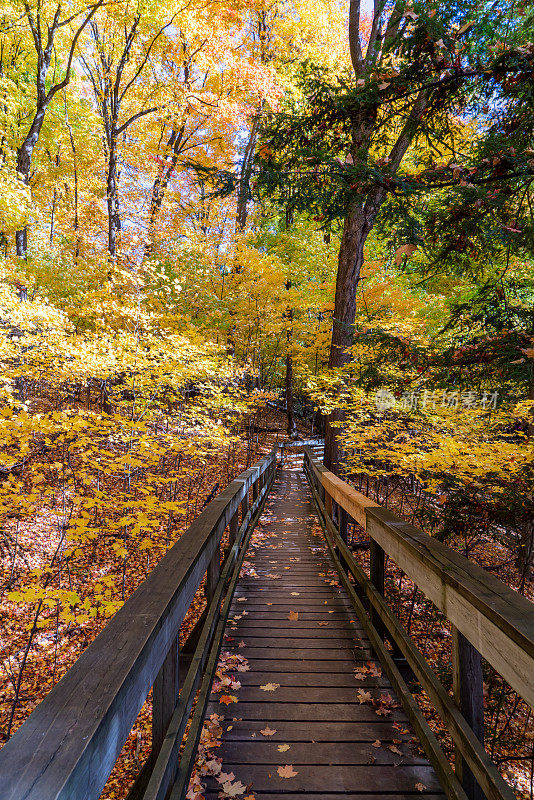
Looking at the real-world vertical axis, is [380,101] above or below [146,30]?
below

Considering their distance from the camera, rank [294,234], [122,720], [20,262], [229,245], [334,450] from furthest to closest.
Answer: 1. [294,234]
2. [229,245]
3. [20,262]
4. [334,450]
5. [122,720]

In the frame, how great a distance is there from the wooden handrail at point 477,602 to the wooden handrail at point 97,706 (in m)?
1.28

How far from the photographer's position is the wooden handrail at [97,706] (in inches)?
32.7

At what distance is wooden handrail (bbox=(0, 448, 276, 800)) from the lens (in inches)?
32.7

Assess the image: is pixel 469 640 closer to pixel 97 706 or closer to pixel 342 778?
pixel 342 778

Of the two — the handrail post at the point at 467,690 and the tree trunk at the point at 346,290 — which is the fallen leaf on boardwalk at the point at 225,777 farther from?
the tree trunk at the point at 346,290

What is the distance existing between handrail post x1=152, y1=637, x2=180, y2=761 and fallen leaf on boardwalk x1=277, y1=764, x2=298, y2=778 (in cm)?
71

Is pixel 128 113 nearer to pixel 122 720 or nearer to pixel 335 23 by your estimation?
pixel 335 23

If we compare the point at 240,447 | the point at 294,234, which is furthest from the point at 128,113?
the point at 240,447

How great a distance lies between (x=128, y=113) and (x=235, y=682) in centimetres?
2075

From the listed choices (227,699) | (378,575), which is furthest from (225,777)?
(378,575)

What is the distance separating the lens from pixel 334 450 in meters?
9.07

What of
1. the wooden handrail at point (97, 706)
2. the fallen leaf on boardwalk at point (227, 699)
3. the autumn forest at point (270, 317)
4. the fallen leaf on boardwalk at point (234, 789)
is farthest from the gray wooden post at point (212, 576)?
the fallen leaf on boardwalk at point (234, 789)

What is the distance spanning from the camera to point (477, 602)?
62.8 inches
